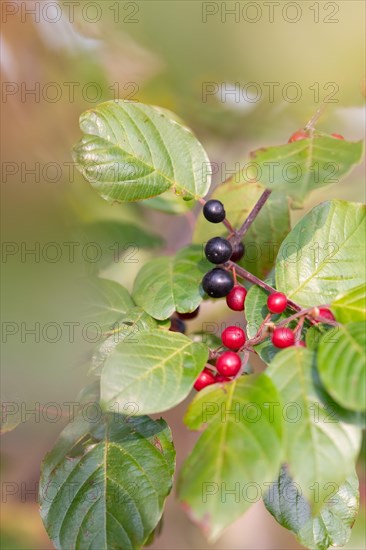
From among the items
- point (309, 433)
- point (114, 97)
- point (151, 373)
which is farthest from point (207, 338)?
point (114, 97)

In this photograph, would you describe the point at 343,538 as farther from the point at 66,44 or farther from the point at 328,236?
the point at 66,44

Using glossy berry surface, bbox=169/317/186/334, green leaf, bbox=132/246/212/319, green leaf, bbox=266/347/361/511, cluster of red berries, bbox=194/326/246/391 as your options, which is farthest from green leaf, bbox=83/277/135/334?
green leaf, bbox=266/347/361/511

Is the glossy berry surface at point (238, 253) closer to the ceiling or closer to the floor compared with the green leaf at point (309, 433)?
closer to the ceiling

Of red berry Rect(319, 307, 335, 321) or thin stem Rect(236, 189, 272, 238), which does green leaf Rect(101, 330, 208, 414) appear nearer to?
red berry Rect(319, 307, 335, 321)

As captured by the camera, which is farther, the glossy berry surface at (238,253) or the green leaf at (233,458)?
the glossy berry surface at (238,253)

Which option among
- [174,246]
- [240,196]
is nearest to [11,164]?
[174,246]

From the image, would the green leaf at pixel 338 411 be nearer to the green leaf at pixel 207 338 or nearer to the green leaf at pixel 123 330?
the green leaf at pixel 123 330

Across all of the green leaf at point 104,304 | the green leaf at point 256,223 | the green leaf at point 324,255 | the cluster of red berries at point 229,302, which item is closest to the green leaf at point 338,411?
the cluster of red berries at point 229,302

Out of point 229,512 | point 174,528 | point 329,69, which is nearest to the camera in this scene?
point 229,512
